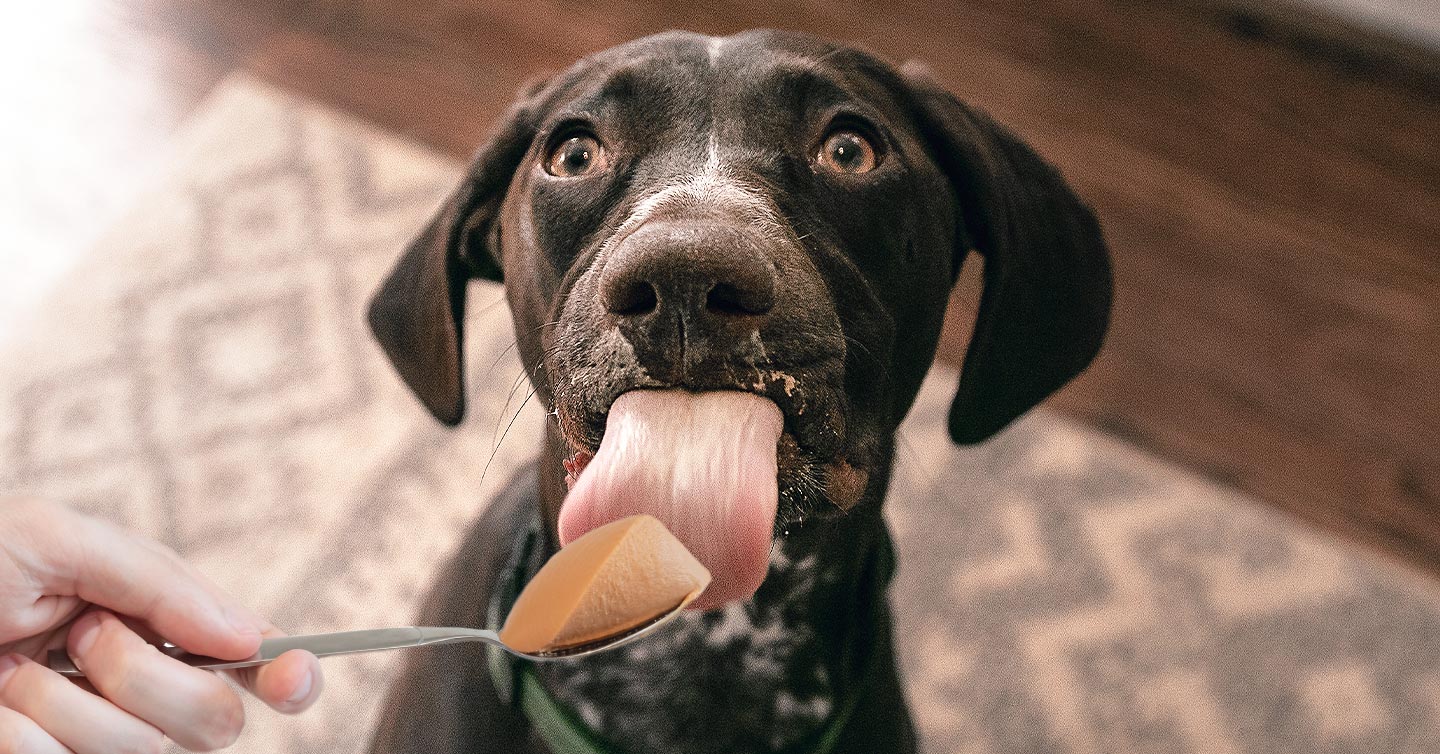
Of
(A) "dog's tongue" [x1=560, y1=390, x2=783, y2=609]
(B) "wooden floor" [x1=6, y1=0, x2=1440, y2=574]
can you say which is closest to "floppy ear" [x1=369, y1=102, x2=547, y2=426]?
(A) "dog's tongue" [x1=560, y1=390, x2=783, y2=609]

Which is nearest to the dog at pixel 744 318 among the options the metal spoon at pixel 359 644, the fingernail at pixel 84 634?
the metal spoon at pixel 359 644

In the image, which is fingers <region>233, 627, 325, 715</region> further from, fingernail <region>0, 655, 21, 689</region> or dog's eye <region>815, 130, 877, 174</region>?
dog's eye <region>815, 130, 877, 174</region>

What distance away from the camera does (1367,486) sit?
3064 mm

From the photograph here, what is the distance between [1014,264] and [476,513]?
164cm

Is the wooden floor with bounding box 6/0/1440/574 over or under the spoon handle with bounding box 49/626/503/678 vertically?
under

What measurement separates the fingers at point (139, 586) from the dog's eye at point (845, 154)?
94 cm

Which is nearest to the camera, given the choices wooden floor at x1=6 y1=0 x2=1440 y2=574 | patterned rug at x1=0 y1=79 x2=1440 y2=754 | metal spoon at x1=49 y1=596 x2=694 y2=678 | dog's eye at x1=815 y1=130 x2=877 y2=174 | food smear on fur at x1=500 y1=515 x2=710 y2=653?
food smear on fur at x1=500 y1=515 x2=710 y2=653

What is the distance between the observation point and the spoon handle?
4.26 feet

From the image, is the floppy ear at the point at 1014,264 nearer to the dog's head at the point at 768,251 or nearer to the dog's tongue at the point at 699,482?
the dog's head at the point at 768,251

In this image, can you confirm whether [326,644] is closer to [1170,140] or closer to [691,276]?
[691,276]

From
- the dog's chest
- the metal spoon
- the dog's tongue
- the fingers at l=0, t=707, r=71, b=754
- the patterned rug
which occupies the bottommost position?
the patterned rug

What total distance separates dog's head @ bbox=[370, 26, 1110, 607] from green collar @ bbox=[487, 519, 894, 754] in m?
0.29

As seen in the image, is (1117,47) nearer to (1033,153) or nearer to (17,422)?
(1033,153)

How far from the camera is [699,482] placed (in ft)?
3.94
